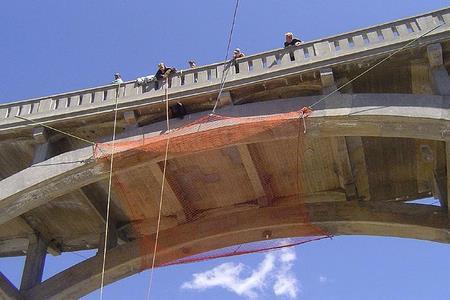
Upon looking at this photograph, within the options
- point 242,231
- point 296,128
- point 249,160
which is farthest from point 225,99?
point 242,231

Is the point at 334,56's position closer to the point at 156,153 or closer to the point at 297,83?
the point at 297,83

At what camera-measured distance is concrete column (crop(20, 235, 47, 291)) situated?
742 inches

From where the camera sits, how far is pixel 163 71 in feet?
55.1

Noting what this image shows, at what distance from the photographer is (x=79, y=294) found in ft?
61.6

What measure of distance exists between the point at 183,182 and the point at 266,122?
5.03 meters

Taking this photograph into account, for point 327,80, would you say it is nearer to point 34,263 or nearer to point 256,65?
point 256,65

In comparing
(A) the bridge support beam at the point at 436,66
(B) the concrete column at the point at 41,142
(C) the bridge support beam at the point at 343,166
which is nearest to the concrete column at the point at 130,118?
(B) the concrete column at the point at 41,142

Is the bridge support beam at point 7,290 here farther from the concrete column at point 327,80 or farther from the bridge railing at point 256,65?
the concrete column at point 327,80

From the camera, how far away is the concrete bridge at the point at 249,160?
14945mm

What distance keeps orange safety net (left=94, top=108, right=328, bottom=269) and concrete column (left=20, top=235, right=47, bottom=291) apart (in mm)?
3003

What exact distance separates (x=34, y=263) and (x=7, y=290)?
219 cm

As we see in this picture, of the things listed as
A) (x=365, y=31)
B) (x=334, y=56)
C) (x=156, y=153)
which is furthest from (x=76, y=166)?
(x=365, y=31)

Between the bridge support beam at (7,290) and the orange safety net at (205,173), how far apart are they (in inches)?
149

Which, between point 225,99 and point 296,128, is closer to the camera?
point 296,128
